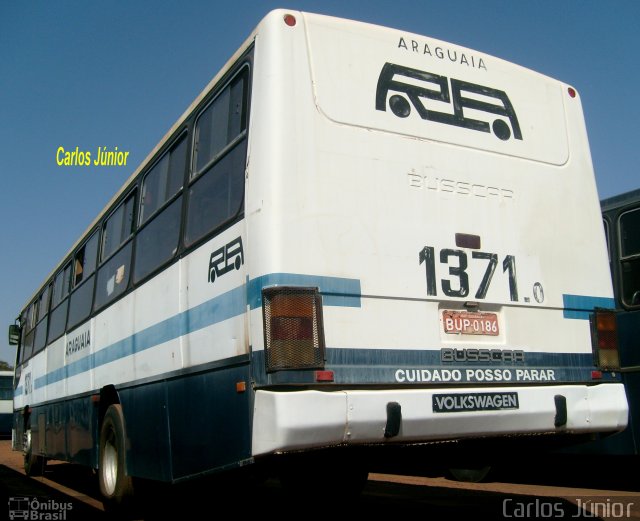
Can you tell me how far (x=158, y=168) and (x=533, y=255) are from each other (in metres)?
3.31

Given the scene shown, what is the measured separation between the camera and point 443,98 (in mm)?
5535

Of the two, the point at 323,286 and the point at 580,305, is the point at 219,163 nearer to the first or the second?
the point at 323,286

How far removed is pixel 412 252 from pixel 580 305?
4.81 ft

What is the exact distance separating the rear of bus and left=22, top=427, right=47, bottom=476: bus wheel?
34.2ft

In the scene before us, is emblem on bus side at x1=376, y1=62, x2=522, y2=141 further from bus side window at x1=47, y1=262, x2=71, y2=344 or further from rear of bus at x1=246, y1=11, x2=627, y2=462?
bus side window at x1=47, y1=262, x2=71, y2=344

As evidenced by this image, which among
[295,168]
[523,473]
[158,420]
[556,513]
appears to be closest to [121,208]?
[158,420]

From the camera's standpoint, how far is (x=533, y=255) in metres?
5.49

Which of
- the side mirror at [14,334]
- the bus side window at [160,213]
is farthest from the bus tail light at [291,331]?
the side mirror at [14,334]

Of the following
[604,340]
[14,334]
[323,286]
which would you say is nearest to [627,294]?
[604,340]

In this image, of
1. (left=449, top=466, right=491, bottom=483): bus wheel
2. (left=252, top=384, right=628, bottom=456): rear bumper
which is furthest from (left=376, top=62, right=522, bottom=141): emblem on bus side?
(left=449, top=466, right=491, bottom=483): bus wheel

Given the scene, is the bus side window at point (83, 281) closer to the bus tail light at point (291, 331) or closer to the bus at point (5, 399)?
the bus tail light at point (291, 331)

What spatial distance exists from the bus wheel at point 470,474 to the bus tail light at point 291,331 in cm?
580

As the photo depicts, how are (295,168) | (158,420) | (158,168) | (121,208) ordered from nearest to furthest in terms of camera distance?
(295,168) → (158,420) → (158,168) → (121,208)

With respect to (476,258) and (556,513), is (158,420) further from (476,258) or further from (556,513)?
(556,513)
